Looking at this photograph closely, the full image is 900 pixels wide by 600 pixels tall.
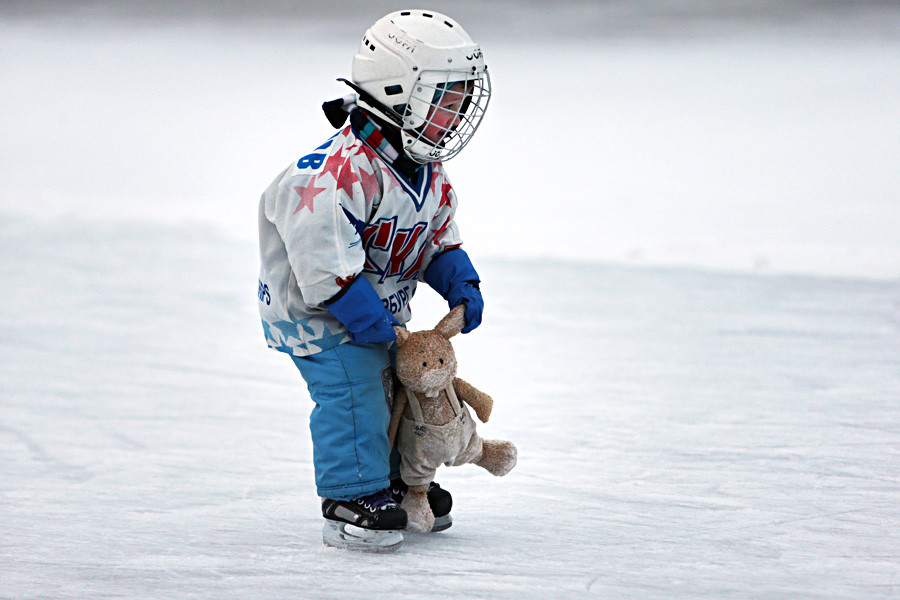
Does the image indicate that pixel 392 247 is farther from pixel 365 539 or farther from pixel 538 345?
pixel 538 345

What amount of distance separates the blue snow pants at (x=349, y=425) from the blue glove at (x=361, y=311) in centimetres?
7

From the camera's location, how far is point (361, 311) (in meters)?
1.74

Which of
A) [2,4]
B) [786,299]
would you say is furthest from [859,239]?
[2,4]

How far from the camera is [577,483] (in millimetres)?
2285

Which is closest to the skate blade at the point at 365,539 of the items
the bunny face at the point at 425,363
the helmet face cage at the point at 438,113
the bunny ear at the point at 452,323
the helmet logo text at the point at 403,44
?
the bunny face at the point at 425,363

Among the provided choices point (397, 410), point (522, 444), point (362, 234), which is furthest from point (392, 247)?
point (522, 444)

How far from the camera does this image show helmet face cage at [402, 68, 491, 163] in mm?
1776

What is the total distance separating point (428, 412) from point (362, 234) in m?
0.35

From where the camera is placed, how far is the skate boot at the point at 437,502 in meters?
1.97

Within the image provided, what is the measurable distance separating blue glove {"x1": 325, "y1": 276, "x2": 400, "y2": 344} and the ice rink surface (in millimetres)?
384

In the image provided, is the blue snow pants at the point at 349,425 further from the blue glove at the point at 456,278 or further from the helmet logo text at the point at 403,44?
the helmet logo text at the point at 403,44

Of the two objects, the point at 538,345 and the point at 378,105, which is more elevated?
the point at 378,105

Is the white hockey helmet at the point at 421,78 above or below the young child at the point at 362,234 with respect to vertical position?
above

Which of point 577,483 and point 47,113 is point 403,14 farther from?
point 47,113
